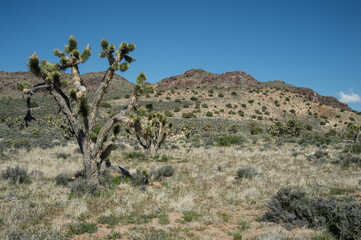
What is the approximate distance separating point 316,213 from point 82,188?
6.66m

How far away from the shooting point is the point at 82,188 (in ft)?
24.4

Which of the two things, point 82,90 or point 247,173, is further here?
point 247,173

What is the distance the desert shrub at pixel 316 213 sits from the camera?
473 cm

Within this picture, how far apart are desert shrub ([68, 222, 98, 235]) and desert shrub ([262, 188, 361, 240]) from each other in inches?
166

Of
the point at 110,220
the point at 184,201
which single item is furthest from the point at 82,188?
the point at 184,201

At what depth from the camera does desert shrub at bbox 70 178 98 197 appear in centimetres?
733

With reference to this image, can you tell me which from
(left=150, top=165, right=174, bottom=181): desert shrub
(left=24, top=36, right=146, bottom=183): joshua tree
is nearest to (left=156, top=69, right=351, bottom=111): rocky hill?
(left=150, top=165, right=174, bottom=181): desert shrub

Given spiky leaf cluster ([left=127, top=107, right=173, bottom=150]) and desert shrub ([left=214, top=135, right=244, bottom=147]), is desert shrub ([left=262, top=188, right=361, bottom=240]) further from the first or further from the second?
desert shrub ([left=214, top=135, right=244, bottom=147])

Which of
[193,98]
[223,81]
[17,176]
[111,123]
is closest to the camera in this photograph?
[111,123]

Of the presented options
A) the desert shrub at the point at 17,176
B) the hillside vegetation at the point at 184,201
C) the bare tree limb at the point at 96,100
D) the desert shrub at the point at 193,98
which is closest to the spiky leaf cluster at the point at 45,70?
the bare tree limb at the point at 96,100

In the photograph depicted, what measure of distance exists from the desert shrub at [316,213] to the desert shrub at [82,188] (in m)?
5.18

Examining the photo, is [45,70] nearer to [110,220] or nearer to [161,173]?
[110,220]

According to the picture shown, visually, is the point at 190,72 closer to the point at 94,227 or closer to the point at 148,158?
the point at 148,158

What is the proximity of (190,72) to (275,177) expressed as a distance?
105 m
